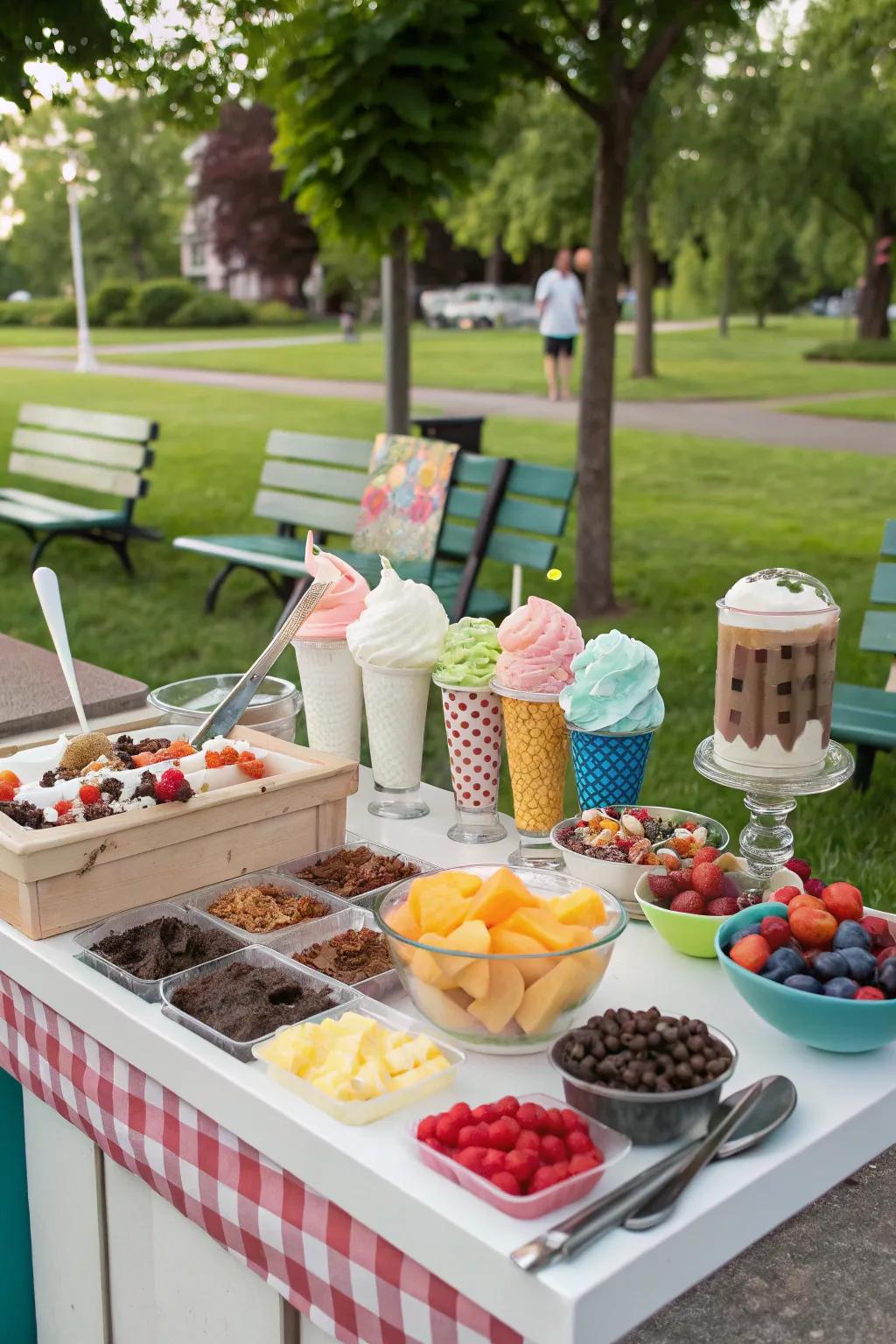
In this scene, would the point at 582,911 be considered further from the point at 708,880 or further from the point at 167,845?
the point at 167,845

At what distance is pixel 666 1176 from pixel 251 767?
0.97m

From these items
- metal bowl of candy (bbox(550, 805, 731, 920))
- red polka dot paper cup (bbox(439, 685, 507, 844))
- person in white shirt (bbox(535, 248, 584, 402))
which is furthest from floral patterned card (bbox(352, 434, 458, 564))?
person in white shirt (bbox(535, 248, 584, 402))

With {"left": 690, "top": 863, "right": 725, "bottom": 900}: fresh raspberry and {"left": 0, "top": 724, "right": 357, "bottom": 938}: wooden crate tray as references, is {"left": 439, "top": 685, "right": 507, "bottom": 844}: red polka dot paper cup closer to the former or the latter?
{"left": 0, "top": 724, "right": 357, "bottom": 938}: wooden crate tray

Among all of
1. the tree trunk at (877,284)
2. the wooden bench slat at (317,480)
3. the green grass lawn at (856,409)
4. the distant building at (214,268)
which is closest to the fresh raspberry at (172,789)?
the wooden bench slat at (317,480)

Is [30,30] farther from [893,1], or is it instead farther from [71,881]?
[893,1]

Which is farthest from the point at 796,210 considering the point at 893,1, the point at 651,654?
the point at 651,654

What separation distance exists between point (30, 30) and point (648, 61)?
9.60 feet

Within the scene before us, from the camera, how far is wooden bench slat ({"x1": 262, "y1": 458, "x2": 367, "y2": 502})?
668cm

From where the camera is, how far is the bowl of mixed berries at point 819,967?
4.82 ft

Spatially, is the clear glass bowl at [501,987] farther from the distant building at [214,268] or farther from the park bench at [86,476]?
the distant building at [214,268]

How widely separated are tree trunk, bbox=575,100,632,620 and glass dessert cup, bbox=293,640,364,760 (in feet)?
13.6

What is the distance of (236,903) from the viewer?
6.06 feet

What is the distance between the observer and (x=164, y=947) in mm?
1732

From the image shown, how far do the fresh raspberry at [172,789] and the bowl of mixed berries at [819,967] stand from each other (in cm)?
75
